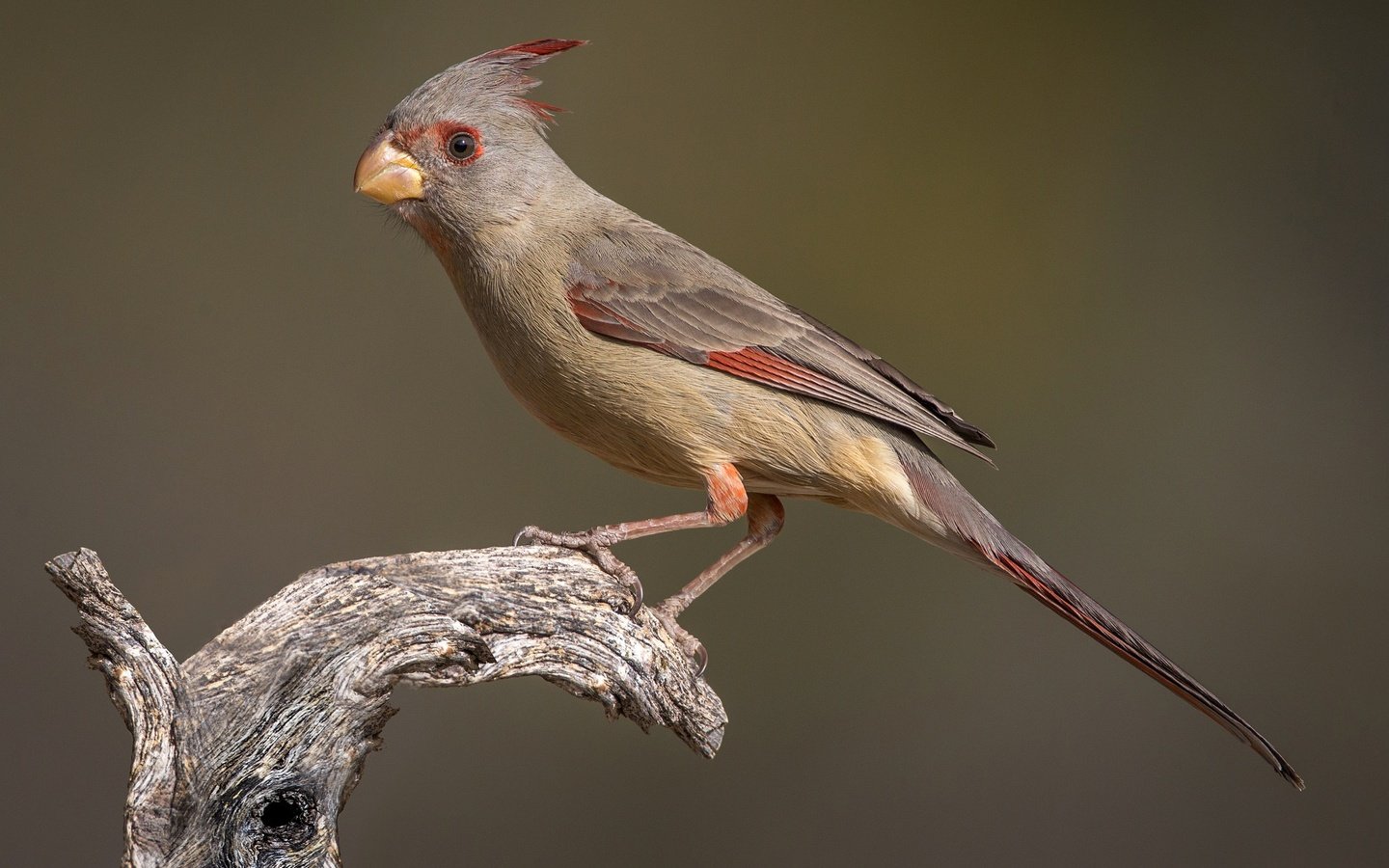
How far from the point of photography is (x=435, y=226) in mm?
2785

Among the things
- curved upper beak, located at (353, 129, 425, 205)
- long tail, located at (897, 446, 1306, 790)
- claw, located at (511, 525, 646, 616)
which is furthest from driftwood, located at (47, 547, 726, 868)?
curved upper beak, located at (353, 129, 425, 205)

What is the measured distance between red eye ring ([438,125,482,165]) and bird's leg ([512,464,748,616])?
82cm

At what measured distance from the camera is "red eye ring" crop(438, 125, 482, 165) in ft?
9.09

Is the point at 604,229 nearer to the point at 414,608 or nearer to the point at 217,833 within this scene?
the point at 414,608

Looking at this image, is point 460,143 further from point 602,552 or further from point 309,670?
point 309,670

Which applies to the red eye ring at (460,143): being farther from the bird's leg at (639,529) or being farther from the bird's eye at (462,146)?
the bird's leg at (639,529)

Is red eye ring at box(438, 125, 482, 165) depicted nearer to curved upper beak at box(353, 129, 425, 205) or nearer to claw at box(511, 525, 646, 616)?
curved upper beak at box(353, 129, 425, 205)

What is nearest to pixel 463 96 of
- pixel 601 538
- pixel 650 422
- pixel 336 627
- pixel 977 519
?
pixel 650 422

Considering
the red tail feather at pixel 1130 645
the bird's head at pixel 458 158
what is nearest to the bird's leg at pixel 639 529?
the red tail feather at pixel 1130 645

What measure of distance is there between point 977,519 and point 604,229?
1.05 m

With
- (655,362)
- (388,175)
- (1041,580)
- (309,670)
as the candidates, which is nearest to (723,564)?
(655,362)

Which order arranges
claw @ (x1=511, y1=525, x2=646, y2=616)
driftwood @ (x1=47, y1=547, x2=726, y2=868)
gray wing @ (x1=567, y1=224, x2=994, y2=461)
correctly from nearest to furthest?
driftwood @ (x1=47, y1=547, x2=726, y2=868)
claw @ (x1=511, y1=525, x2=646, y2=616)
gray wing @ (x1=567, y1=224, x2=994, y2=461)

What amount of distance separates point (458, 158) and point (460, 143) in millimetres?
34

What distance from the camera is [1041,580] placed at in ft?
8.82
